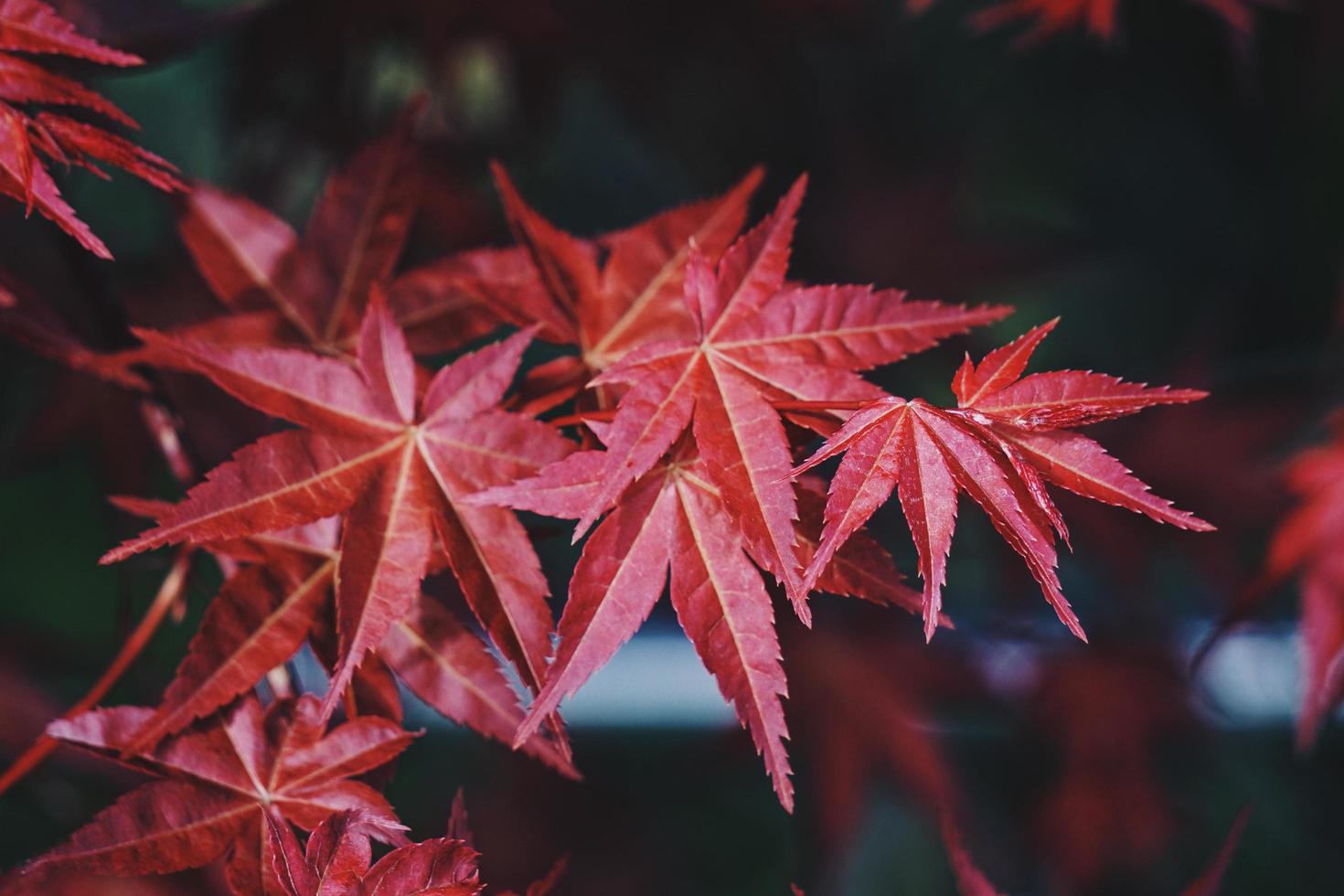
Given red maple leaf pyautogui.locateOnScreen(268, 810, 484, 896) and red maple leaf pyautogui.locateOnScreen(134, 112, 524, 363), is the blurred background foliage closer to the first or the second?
red maple leaf pyautogui.locateOnScreen(134, 112, 524, 363)

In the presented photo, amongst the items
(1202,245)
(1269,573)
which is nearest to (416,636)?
(1269,573)

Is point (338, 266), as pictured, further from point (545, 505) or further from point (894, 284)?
point (894, 284)

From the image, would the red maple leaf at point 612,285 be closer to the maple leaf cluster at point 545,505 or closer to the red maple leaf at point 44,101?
the maple leaf cluster at point 545,505

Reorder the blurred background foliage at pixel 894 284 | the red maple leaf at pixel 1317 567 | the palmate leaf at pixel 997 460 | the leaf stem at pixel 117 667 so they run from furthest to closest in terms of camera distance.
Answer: the blurred background foliage at pixel 894 284, the red maple leaf at pixel 1317 567, the leaf stem at pixel 117 667, the palmate leaf at pixel 997 460

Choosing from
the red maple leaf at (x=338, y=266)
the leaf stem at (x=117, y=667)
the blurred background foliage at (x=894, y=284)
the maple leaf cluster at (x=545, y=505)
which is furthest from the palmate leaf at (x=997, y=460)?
the blurred background foliage at (x=894, y=284)

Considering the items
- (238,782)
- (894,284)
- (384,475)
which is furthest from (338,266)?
(894,284)

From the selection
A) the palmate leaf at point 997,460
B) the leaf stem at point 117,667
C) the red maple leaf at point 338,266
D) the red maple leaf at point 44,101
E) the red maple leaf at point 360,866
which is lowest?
the red maple leaf at point 360,866

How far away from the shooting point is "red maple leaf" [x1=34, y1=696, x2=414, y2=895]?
0.39 m

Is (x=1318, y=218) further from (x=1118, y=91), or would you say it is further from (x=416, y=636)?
(x=416, y=636)

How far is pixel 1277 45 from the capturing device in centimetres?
136

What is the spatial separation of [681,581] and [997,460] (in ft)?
0.43

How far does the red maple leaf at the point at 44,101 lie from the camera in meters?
0.34

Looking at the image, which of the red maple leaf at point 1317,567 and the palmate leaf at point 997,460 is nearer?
the palmate leaf at point 997,460

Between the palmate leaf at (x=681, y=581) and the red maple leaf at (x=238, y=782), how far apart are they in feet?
0.37
